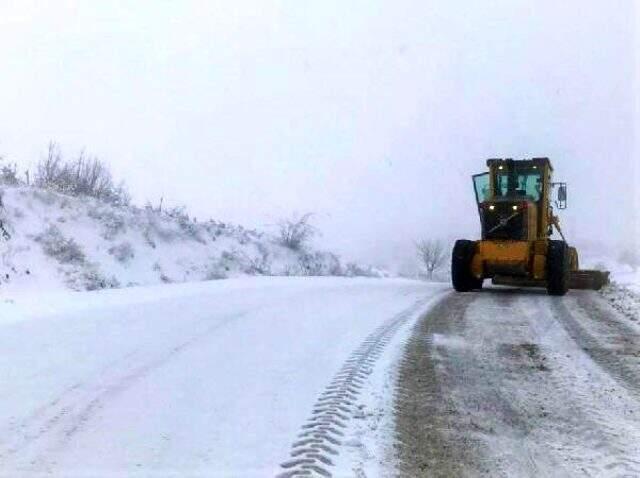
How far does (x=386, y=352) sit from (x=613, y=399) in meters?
2.26

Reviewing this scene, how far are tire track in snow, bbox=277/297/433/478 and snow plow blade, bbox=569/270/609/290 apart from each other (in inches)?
428

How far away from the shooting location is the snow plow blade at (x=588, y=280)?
15617mm

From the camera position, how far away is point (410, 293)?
13195mm

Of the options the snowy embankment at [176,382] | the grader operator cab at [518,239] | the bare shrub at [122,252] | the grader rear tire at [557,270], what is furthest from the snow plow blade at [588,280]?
the bare shrub at [122,252]

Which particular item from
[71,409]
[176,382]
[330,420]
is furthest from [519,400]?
[71,409]

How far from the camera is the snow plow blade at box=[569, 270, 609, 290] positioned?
15.6 metres

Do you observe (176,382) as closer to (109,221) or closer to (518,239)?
(518,239)

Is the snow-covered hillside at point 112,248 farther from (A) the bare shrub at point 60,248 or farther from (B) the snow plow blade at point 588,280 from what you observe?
(B) the snow plow blade at point 588,280

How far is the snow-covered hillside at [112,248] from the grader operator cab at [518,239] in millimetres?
8339

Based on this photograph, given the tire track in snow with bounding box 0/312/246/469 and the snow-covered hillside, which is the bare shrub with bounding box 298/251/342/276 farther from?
the tire track in snow with bounding box 0/312/246/469

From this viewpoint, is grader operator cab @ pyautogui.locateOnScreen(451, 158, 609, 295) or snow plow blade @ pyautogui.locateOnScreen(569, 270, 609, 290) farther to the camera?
snow plow blade @ pyautogui.locateOnScreen(569, 270, 609, 290)

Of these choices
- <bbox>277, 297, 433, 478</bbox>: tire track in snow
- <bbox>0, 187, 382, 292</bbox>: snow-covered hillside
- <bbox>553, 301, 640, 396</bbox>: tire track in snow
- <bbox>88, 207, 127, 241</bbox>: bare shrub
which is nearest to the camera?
<bbox>277, 297, 433, 478</bbox>: tire track in snow

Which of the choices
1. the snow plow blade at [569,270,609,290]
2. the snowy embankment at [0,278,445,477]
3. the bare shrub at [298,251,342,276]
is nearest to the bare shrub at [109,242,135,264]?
the bare shrub at [298,251,342,276]

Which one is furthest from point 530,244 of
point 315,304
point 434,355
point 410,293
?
point 434,355
